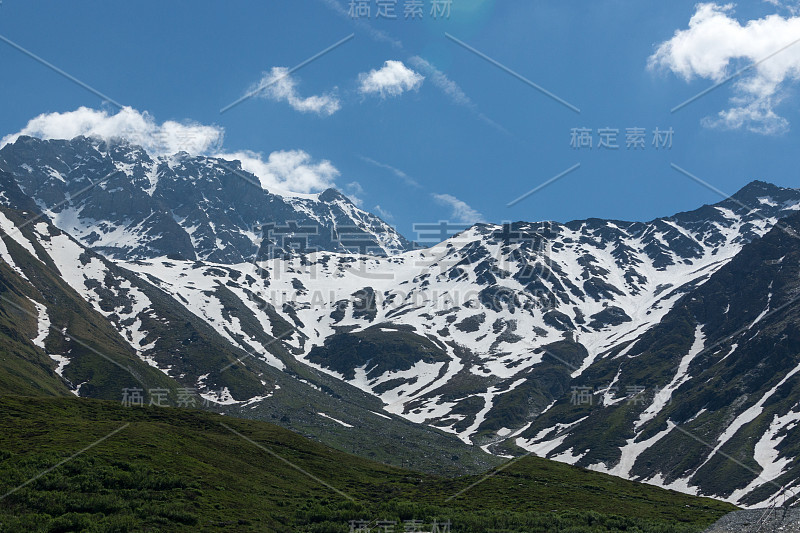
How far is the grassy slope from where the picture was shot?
6234 cm

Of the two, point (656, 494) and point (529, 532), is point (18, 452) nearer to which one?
point (529, 532)

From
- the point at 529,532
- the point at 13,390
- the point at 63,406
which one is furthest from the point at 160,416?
the point at 529,532

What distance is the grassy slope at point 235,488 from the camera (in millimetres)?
62344

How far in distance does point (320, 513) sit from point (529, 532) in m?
24.2

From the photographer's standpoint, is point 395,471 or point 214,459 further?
point 395,471

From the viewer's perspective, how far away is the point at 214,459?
92.6 meters

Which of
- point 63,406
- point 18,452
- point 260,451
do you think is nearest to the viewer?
point 18,452

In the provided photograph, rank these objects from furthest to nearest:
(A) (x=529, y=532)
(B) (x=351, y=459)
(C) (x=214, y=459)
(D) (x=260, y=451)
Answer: (B) (x=351, y=459), (D) (x=260, y=451), (C) (x=214, y=459), (A) (x=529, y=532)

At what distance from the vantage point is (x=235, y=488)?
80.1 m

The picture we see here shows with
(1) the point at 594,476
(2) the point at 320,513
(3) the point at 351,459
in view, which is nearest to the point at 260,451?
(3) the point at 351,459

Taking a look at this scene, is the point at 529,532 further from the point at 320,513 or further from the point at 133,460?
the point at 133,460

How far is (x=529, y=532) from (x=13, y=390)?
142875 millimetres

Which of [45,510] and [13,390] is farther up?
[13,390]

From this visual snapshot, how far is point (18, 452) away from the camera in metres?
75.2
